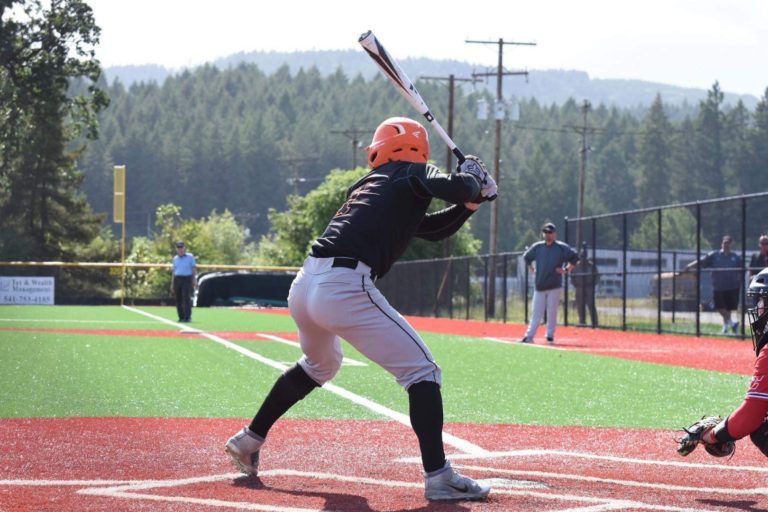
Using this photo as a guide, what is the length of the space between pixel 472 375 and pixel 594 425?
16.1 feet

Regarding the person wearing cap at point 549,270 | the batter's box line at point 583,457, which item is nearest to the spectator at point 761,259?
the person wearing cap at point 549,270

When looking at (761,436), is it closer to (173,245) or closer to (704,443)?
(704,443)

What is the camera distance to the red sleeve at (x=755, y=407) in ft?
20.7

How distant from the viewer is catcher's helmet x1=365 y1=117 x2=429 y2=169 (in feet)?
21.7

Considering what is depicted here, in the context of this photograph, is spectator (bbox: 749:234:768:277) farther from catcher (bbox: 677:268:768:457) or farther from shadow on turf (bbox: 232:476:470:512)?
shadow on turf (bbox: 232:476:470:512)

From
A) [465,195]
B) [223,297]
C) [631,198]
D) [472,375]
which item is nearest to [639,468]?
[465,195]

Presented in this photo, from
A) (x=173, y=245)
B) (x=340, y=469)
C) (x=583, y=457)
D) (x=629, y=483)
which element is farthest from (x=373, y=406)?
(x=173, y=245)

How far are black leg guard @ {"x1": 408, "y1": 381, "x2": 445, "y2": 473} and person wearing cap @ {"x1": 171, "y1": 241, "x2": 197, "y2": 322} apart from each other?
2284 cm

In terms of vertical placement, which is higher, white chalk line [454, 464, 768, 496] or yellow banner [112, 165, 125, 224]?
yellow banner [112, 165, 125, 224]

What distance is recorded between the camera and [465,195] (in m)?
6.29

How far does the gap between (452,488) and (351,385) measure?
6.53 metres

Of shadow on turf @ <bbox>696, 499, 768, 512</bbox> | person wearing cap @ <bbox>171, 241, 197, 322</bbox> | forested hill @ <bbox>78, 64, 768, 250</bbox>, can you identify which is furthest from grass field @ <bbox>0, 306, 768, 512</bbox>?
forested hill @ <bbox>78, 64, 768, 250</bbox>

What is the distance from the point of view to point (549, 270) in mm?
22031

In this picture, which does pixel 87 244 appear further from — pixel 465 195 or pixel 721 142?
pixel 465 195
